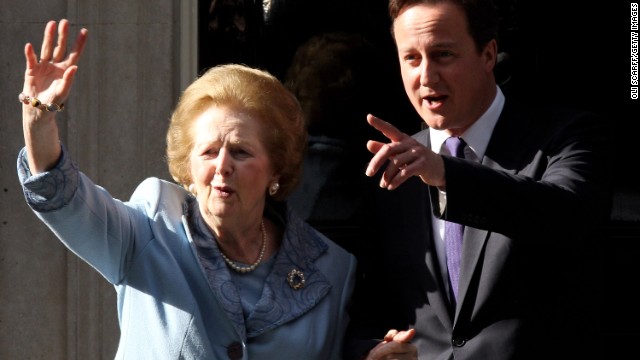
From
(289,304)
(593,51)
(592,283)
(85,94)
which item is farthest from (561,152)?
(85,94)

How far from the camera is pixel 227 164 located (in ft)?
10.8

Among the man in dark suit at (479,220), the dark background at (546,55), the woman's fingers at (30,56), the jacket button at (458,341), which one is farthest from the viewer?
the dark background at (546,55)

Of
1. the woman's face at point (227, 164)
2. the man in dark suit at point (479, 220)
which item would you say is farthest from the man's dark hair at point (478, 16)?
the woman's face at point (227, 164)

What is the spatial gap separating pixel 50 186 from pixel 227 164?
0.51 metres

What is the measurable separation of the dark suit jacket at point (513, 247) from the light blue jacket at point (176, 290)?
0.16 m

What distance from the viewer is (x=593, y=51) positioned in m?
4.95

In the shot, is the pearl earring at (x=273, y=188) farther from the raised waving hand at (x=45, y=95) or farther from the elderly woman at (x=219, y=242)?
the raised waving hand at (x=45, y=95)

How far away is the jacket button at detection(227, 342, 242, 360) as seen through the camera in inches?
129

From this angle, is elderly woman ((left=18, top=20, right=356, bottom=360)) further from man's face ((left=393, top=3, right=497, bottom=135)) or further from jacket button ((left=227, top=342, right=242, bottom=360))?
man's face ((left=393, top=3, right=497, bottom=135))

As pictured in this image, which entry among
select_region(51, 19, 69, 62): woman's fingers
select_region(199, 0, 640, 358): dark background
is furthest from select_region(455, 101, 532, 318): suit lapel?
select_region(199, 0, 640, 358): dark background

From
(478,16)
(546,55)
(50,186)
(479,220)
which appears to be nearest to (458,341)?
(479,220)

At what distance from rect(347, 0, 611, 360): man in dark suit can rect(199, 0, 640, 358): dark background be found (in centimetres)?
132

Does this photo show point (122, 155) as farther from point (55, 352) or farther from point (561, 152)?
point (561, 152)

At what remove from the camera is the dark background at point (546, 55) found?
4.92m
